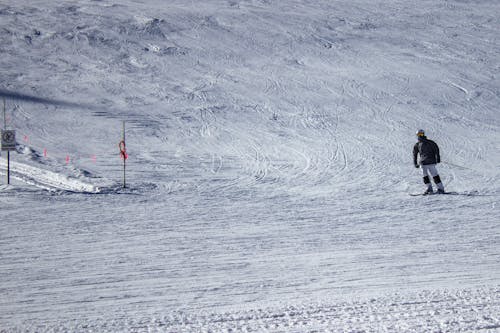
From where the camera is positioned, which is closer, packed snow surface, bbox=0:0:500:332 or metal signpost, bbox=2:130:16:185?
packed snow surface, bbox=0:0:500:332

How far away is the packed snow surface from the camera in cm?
726

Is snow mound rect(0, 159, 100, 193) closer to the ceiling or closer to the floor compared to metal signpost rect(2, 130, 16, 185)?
closer to the floor

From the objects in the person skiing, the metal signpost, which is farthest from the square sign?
the person skiing

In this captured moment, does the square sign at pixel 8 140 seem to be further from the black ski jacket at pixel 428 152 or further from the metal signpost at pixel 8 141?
the black ski jacket at pixel 428 152

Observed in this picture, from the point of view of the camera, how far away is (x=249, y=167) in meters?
16.9

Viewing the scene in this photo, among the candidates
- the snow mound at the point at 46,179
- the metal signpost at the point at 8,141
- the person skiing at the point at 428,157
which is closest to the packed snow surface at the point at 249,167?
the snow mound at the point at 46,179

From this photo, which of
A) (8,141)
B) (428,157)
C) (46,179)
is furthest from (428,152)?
(8,141)

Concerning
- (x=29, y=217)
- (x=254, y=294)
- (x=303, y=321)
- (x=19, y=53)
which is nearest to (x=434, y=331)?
(x=303, y=321)

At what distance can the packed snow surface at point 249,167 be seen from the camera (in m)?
7.26

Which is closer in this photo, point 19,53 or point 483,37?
point 19,53

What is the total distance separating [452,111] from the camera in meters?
24.0

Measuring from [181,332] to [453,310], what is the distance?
103 inches

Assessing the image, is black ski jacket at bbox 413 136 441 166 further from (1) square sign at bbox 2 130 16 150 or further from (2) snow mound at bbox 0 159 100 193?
(1) square sign at bbox 2 130 16 150

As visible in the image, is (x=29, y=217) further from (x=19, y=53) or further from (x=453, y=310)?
(x=19, y=53)
